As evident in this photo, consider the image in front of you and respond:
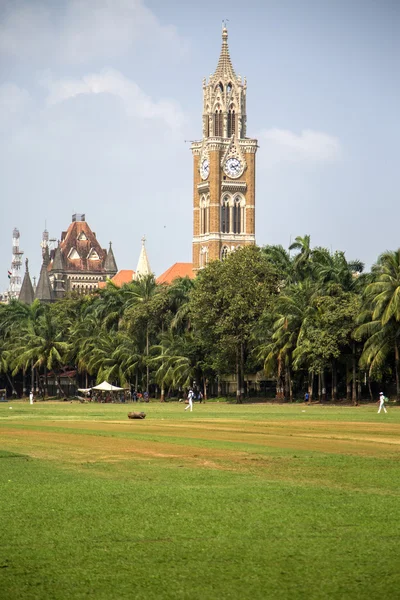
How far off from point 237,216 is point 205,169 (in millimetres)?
10439

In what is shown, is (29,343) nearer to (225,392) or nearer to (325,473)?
(225,392)

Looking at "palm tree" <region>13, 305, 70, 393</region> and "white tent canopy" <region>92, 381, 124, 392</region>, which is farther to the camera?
"palm tree" <region>13, 305, 70, 393</region>

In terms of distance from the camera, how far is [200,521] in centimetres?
1883

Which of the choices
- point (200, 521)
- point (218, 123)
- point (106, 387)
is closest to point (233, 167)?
point (218, 123)

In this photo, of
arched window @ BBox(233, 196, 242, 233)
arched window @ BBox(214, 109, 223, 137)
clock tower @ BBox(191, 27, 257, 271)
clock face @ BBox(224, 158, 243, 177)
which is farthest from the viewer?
arched window @ BBox(214, 109, 223, 137)

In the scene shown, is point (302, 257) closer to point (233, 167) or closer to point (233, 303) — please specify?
point (233, 303)

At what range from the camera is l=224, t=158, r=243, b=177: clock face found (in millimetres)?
189375

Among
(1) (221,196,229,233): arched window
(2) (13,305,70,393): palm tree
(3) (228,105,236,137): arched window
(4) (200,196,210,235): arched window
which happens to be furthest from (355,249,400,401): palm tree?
(3) (228,105,236,137): arched window

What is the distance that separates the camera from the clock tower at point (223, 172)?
186 metres

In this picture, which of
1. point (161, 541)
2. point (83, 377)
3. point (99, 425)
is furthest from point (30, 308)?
point (161, 541)

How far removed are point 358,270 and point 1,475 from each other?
66598 mm

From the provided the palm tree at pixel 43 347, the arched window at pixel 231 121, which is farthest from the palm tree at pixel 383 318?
the arched window at pixel 231 121

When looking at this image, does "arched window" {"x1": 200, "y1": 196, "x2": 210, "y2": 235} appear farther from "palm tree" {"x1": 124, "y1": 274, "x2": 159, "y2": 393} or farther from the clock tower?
"palm tree" {"x1": 124, "y1": 274, "x2": 159, "y2": 393}

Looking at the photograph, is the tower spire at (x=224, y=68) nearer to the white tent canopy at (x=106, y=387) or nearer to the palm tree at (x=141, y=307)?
the palm tree at (x=141, y=307)
